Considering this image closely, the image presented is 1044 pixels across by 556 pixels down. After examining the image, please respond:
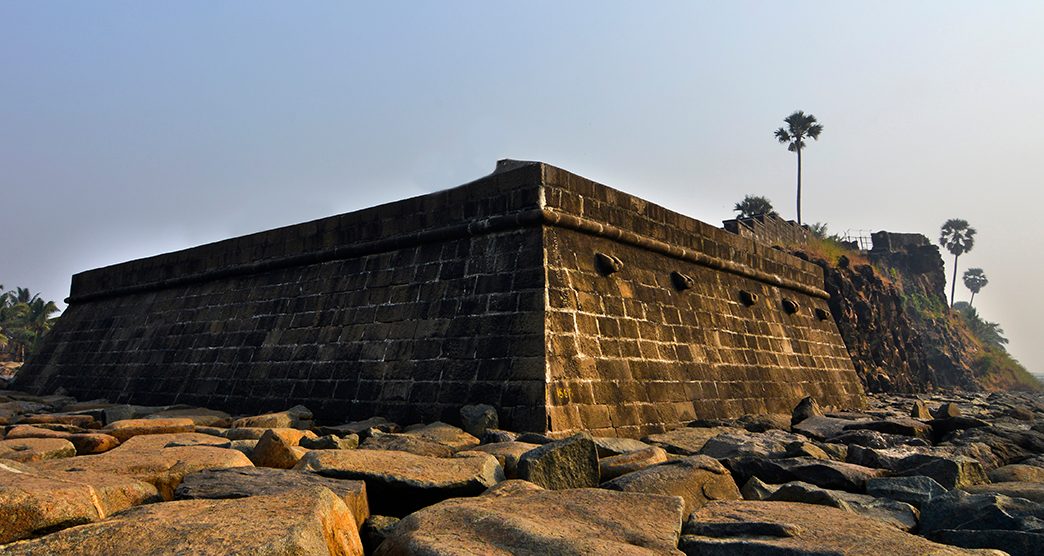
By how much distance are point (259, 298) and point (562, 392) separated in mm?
5277

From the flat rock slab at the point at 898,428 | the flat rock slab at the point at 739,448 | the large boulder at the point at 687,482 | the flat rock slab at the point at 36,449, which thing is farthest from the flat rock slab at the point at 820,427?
the flat rock slab at the point at 36,449

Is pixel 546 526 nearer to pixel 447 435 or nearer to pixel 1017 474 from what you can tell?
pixel 447 435

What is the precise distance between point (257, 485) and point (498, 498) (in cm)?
107

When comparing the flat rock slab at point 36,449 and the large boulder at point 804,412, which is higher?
the large boulder at point 804,412

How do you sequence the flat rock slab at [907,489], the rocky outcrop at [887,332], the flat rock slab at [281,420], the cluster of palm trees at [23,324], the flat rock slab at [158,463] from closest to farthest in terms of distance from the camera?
the flat rock slab at [158,463] → the flat rock slab at [907,489] → the flat rock slab at [281,420] → the rocky outcrop at [887,332] → the cluster of palm trees at [23,324]

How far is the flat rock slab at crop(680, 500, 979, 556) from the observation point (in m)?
2.70

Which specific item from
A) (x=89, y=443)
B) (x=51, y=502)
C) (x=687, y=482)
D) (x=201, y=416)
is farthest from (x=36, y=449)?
(x=687, y=482)

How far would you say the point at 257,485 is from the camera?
3.31m

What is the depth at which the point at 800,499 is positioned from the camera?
3.72m

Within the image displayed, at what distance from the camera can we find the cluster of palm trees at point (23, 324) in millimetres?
43281

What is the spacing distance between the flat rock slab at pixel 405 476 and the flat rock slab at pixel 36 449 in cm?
177

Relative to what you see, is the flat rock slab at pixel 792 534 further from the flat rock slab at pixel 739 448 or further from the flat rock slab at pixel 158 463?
the flat rock slab at pixel 158 463

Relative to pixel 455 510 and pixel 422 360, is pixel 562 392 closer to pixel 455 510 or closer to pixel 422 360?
pixel 422 360

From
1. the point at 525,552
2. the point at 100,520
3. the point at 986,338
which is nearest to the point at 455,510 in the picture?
the point at 525,552
